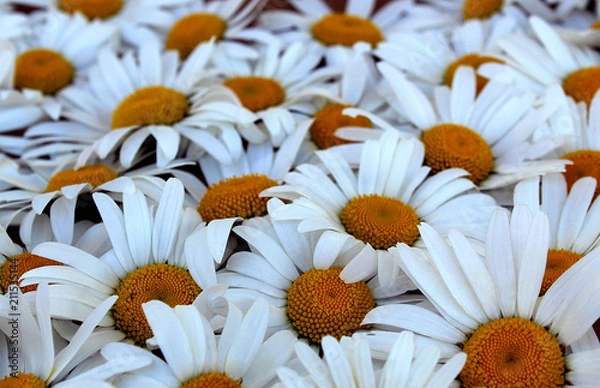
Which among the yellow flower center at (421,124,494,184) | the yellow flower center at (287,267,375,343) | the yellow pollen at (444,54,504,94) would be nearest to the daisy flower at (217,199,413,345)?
the yellow flower center at (287,267,375,343)

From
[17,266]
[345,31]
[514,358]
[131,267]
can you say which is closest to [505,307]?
[514,358]

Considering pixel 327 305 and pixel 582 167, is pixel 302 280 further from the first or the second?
pixel 582 167

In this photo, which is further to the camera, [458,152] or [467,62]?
[467,62]

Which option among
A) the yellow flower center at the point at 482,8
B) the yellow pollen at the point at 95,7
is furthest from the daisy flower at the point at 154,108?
the yellow flower center at the point at 482,8

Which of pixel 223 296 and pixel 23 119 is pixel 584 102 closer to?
pixel 223 296

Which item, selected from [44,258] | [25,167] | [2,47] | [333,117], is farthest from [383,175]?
[2,47]
